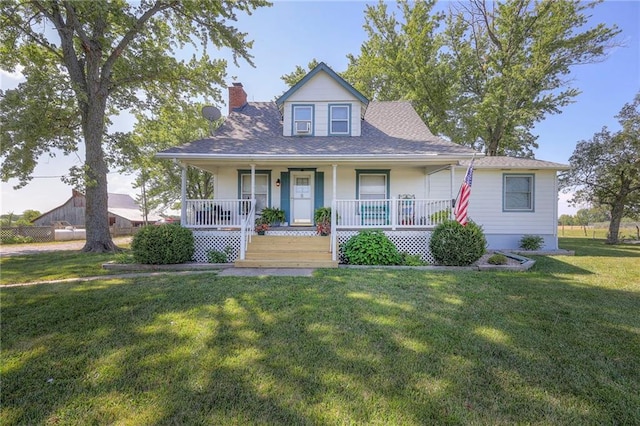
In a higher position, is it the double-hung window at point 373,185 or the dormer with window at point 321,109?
the dormer with window at point 321,109

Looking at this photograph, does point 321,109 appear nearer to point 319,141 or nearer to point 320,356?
point 319,141

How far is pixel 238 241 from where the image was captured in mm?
9172

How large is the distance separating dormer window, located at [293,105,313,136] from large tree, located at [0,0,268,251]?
134 inches

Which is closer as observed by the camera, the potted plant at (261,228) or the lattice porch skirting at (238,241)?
the lattice porch skirting at (238,241)

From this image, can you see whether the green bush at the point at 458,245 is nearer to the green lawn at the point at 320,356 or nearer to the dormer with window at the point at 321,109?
the green lawn at the point at 320,356

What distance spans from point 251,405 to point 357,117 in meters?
10.9

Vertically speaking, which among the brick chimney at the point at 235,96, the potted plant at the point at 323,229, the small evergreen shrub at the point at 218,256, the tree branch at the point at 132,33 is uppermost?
the tree branch at the point at 132,33

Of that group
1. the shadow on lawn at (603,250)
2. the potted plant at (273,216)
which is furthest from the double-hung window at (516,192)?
the potted plant at (273,216)

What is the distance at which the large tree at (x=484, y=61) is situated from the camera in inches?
695

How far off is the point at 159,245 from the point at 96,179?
544 cm

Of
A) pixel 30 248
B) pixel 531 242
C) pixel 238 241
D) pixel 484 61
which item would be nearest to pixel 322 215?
pixel 238 241

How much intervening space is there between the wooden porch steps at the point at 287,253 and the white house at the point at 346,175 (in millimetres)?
444

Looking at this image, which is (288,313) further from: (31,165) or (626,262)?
(31,165)

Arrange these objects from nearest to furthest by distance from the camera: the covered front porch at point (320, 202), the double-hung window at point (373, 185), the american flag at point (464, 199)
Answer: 1. the american flag at point (464, 199)
2. the covered front porch at point (320, 202)
3. the double-hung window at point (373, 185)
